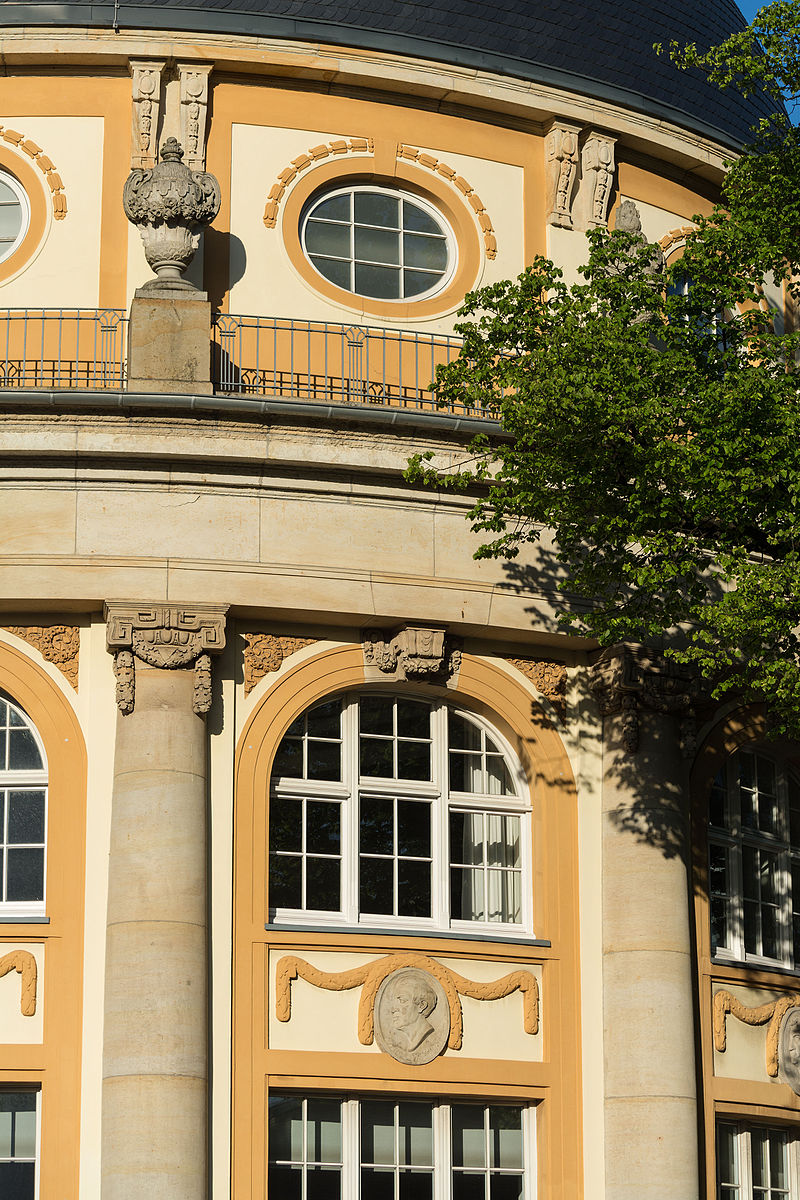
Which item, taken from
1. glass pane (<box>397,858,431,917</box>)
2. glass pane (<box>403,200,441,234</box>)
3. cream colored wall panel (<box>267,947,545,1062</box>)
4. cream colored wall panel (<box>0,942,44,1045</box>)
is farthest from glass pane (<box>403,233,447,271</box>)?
cream colored wall panel (<box>0,942,44,1045</box>)

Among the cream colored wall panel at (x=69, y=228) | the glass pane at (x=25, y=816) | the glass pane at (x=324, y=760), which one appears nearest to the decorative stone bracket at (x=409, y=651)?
the glass pane at (x=324, y=760)

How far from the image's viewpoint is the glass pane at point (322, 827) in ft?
64.1

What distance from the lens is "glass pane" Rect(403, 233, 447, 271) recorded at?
2241 cm

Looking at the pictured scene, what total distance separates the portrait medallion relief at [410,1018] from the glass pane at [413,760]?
194 cm

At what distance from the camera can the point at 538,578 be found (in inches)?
799

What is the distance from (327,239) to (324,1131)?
9.30 meters

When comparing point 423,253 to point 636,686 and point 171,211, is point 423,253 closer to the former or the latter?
point 171,211

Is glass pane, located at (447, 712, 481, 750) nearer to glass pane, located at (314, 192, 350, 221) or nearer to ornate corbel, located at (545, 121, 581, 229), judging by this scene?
glass pane, located at (314, 192, 350, 221)

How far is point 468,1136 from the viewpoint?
754 inches

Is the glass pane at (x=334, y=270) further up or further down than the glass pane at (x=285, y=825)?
further up

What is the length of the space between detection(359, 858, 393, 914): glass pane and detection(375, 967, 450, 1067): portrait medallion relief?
0.73 metres

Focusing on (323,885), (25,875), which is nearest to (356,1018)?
(323,885)

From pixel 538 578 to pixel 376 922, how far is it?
3.70m

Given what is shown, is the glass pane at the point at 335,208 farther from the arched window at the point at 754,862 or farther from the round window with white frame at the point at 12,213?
the arched window at the point at 754,862
